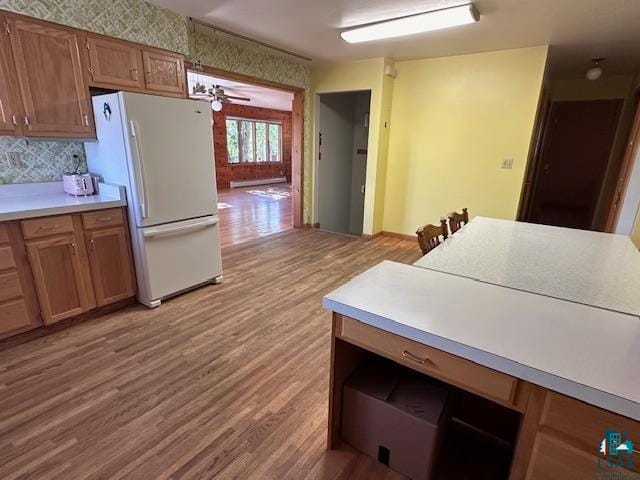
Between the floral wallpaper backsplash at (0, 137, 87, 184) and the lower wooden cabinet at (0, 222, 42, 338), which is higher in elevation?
the floral wallpaper backsplash at (0, 137, 87, 184)

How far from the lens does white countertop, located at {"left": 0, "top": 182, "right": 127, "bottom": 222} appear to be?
2.15m

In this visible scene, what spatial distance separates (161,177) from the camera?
2.61m

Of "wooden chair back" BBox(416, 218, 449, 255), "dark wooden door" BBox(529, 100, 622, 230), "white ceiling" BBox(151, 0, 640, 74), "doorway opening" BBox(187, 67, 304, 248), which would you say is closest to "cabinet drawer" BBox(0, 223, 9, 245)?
"white ceiling" BBox(151, 0, 640, 74)

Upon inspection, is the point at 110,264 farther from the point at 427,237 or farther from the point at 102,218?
the point at 427,237

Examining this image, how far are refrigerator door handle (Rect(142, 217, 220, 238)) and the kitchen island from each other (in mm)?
1980

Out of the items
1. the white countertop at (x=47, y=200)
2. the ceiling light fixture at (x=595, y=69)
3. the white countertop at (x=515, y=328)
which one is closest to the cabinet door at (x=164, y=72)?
the white countertop at (x=47, y=200)

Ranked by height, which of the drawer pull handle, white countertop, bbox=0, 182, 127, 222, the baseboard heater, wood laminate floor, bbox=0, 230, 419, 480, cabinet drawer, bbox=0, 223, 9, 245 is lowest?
wood laminate floor, bbox=0, 230, 419, 480

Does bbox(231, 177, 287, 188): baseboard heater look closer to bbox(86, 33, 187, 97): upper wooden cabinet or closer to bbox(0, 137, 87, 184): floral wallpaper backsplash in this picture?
bbox(86, 33, 187, 97): upper wooden cabinet

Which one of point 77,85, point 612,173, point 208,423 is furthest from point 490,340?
point 612,173

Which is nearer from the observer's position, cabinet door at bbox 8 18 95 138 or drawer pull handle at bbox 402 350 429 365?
drawer pull handle at bbox 402 350 429 365

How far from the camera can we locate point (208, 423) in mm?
1652

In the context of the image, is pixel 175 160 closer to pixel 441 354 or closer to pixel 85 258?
pixel 85 258

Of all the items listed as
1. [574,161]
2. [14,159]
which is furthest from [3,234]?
[574,161]

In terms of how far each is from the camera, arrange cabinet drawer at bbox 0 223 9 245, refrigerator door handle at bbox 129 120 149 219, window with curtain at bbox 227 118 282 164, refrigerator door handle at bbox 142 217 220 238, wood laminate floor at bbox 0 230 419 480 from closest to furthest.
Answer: wood laminate floor at bbox 0 230 419 480, cabinet drawer at bbox 0 223 9 245, refrigerator door handle at bbox 129 120 149 219, refrigerator door handle at bbox 142 217 220 238, window with curtain at bbox 227 118 282 164
